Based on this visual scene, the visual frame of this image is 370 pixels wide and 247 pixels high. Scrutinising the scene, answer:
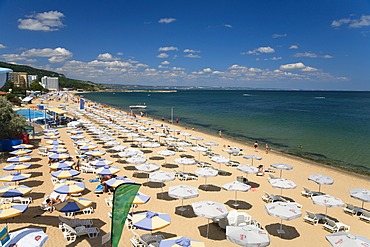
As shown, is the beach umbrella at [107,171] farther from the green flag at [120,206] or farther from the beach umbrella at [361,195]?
the beach umbrella at [361,195]

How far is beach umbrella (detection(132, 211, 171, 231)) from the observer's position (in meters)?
8.07

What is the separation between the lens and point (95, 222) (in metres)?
10.2

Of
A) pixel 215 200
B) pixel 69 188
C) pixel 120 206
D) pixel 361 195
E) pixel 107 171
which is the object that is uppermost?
pixel 120 206

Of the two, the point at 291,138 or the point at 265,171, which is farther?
the point at 291,138

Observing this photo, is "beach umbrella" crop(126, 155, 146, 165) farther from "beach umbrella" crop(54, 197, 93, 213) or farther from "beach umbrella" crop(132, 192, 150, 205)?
"beach umbrella" crop(54, 197, 93, 213)

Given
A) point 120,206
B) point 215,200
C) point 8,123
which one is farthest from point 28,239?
point 8,123

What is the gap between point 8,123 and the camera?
1984 cm

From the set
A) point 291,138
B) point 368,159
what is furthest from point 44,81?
point 368,159

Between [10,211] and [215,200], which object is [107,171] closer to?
[10,211]

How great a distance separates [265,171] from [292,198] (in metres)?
4.25

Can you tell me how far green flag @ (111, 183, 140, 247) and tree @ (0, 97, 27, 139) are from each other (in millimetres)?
18102

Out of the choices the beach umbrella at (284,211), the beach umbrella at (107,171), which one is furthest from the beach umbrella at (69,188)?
the beach umbrella at (284,211)

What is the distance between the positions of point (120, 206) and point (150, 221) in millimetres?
3131

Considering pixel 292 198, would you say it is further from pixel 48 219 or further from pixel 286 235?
pixel 48 219
